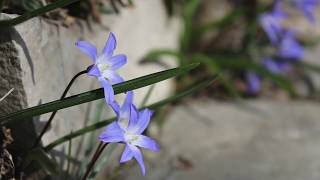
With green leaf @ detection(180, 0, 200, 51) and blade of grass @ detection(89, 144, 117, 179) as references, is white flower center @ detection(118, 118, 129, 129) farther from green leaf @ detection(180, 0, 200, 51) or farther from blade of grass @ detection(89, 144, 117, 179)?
green leaf @ detection(180, 0, 200, 51)

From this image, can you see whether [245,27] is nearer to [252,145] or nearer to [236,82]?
[236,82]

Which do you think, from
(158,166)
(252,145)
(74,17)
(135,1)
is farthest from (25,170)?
(252,145)

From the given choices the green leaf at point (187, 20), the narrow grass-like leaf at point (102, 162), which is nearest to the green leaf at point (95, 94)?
the narrow grass-like leaf at point (102, 162)

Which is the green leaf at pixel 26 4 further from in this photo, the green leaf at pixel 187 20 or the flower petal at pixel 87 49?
the green leaf at pixel 187 20

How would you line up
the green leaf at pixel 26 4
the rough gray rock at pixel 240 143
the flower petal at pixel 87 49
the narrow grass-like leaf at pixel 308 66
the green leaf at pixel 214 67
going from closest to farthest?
the flower petal at pixel 87 49 < the green leaf at pixel 26 4 < the rough gray rock at pixel 240 143 < the green leaf at pixel 214 67 < the narrow grass-like leaf at pixel 308 66

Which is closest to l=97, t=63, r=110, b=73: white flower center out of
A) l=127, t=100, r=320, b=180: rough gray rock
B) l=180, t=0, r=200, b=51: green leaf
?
l=127, t=100, r=320, b=180: rough gray rock

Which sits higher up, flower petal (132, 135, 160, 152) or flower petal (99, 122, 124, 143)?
flower petal (99, 122, 124, 143)

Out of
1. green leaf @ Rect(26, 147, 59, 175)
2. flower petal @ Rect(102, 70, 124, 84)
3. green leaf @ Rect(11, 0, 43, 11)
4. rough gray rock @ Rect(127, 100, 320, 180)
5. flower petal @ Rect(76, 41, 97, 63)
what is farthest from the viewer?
rough gray rock @ Rect(127, 100, 320, 180)
